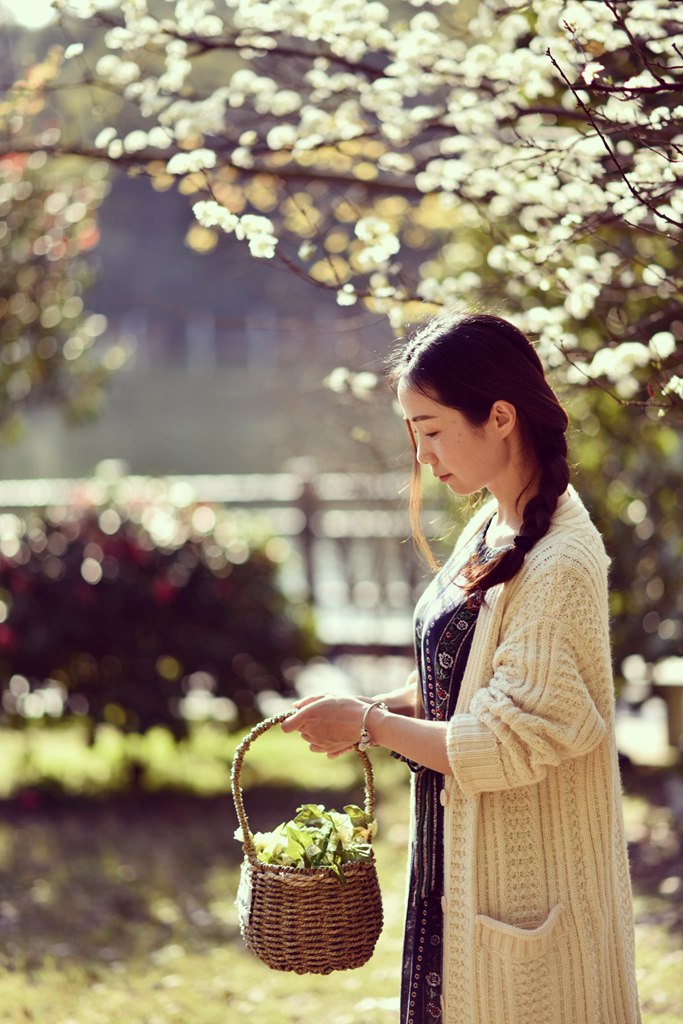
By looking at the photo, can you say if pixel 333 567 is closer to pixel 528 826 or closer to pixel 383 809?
pixel 383 809

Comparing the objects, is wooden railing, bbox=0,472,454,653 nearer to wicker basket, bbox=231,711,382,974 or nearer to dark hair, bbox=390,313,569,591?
wicker basket, bbox=231,711,382,974

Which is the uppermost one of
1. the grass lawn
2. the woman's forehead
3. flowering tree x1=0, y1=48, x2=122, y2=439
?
the woman's forehead

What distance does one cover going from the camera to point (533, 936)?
8.01 ft

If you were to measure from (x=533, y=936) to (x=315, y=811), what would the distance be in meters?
0.63

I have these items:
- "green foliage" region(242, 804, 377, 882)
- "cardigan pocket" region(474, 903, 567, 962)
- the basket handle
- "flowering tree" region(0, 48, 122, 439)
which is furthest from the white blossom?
"flowering tree" region(0, 48, 122, 439)

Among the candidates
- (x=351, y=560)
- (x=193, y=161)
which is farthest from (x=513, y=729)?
(x=351, y=560)

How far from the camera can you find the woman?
2.41 meters

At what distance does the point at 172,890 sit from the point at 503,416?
158 inches

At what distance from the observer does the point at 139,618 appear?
7.02 meters

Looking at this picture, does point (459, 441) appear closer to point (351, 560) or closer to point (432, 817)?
point (432, 817)

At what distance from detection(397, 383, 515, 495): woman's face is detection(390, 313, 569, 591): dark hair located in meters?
0.02

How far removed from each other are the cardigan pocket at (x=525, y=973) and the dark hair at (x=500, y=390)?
25.5 inches

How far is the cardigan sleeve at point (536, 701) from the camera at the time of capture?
2.38 meters

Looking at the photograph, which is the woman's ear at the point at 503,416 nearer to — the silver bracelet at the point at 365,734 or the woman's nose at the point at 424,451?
the woman's nose at the point at 424,451
